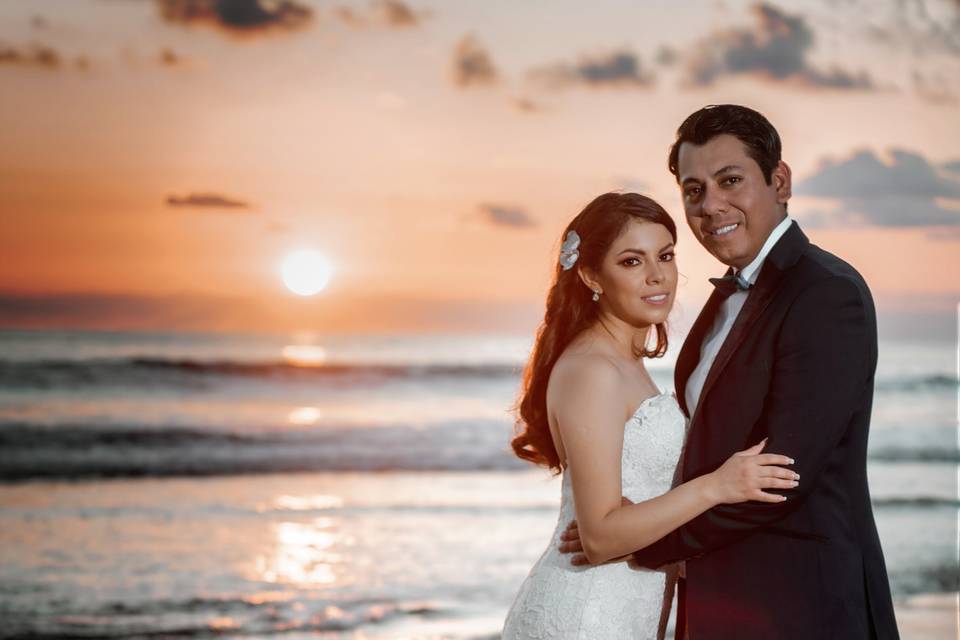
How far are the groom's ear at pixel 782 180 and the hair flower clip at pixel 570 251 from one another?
25.9 inches

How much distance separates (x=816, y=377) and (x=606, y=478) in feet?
2.37

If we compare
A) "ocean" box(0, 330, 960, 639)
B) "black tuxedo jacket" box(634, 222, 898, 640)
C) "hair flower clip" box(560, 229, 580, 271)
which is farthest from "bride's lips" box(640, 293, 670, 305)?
"ocean" box(0, 330, 960, 639)

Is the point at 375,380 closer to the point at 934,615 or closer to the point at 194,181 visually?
the point at 194,181

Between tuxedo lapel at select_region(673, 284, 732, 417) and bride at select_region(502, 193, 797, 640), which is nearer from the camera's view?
bride at select_region(502, 193, 797, 640)

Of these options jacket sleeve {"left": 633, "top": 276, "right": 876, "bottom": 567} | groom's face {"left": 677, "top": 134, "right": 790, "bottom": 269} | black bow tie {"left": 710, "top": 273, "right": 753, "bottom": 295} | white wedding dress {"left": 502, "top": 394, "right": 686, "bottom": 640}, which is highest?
groom's face {"left": 677, "top": 134, "right": 790, "bottom": 269}

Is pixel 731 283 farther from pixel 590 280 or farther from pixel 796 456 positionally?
pixel 796 456

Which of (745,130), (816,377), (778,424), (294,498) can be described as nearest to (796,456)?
(778,424)

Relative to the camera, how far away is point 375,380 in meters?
24.5

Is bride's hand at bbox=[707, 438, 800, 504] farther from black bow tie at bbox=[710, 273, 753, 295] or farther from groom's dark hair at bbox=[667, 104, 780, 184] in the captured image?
groom's dark hair at bbox=[667, 104, 780, 184]

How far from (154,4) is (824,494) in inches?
696

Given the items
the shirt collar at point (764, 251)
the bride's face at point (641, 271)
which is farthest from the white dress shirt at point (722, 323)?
the bride's face at point (641, 271)

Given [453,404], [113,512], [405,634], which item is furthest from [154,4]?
[405,634]

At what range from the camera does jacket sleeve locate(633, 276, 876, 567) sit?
9.39 feet

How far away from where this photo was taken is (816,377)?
2859 millimetres
